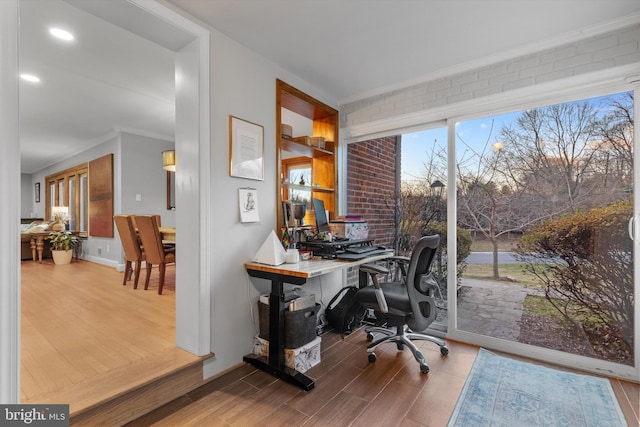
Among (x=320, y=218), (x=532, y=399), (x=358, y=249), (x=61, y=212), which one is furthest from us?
(x=61, y=212)

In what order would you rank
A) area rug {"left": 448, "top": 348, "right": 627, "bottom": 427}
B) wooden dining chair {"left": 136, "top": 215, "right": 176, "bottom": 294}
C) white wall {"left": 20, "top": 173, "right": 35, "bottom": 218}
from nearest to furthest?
1. area rug {"left": 448, "top": 348, "right": 627, "bottom": 427}
2. wooden dining chair {"left": 136, "top": 215, "right": 176, "bottom": 294}
3. white wall {"left": 20, "top": 173, "right": 35, "bottom": 218}

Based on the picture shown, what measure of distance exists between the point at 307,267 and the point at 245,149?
1013 millimetres

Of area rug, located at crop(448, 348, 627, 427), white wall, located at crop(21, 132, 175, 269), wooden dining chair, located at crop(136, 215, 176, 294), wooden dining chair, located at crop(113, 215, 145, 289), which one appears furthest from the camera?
white wall, located at crop(21, 132, 175, 269)

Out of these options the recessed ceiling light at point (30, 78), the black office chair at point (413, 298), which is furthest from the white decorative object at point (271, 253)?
the recessed ceiling light at point (30, 78)

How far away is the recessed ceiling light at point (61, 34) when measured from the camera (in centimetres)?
230

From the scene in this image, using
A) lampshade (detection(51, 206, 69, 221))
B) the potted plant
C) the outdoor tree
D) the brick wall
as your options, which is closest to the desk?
the outdoor tree

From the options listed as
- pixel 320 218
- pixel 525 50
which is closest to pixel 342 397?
pixel 320 218

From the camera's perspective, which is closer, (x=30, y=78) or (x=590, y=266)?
(x=590, y=266)

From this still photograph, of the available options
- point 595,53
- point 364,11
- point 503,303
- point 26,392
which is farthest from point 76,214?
point 595,53

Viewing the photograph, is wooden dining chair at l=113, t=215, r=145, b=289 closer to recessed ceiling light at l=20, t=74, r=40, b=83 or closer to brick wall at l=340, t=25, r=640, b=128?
recessed ceiling light at l=20, t=74, r=40, b=83

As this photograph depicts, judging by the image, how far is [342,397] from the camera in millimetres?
1853

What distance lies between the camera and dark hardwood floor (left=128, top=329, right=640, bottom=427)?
1.65 meters

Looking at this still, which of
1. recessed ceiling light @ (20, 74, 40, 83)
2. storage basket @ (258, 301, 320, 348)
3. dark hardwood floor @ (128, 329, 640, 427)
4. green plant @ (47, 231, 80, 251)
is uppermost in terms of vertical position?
recessed ceiling light @ (20, 74, 40, 83)

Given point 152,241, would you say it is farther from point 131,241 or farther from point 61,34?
point 61,34
